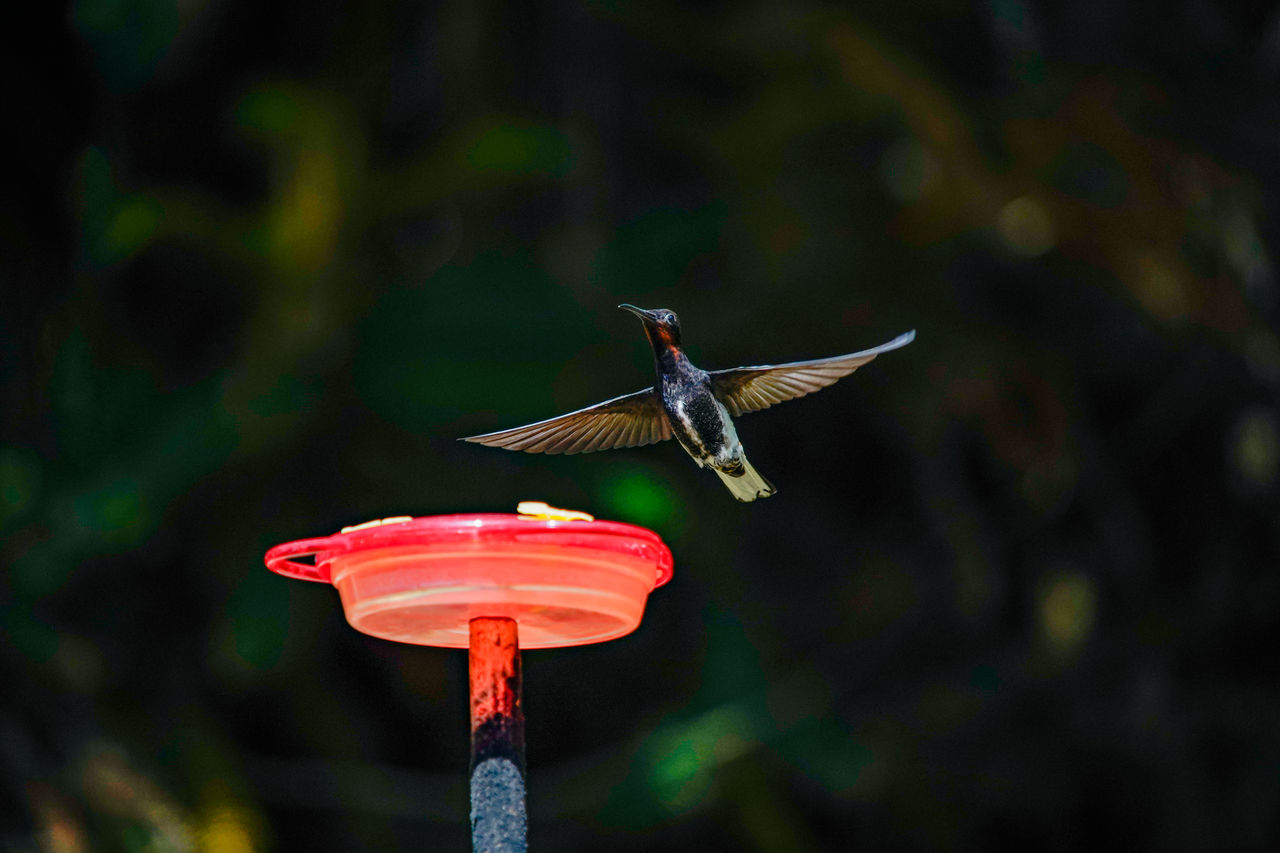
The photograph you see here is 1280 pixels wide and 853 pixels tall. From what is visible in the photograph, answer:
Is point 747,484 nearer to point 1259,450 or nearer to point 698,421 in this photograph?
point 698,421

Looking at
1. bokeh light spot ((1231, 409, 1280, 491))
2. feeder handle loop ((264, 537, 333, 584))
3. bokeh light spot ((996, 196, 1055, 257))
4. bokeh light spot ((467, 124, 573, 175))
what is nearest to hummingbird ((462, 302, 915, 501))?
feeder handle loop ((264, 537, 333, 584))

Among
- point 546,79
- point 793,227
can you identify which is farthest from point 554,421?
point 546,79

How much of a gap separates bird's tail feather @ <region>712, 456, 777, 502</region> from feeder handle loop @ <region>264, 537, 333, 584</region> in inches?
17.8

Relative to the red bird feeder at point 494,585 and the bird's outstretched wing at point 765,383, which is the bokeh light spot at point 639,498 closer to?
the bird's outstretched wing at point 765,383

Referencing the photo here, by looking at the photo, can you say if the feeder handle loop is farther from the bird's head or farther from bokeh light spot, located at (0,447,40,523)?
bokeh light spot, located at (0,447,40,523)

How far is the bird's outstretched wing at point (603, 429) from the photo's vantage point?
1.40 meters

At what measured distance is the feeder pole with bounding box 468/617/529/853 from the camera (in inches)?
42.3

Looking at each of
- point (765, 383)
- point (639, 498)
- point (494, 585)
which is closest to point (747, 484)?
point (765, 383)

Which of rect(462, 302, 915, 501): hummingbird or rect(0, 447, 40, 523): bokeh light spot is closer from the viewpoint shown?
rect(462, 302, 915, 501): hummingbird

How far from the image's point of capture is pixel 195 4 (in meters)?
3.98

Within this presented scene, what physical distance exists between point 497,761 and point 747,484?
1.66ft

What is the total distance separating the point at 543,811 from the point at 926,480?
1612mm

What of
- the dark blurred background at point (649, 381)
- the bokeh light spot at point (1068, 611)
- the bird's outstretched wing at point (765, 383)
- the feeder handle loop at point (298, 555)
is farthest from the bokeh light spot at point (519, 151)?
the feeder handle loop at point (298, 555)

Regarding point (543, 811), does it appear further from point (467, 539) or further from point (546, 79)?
point (467, 539)
